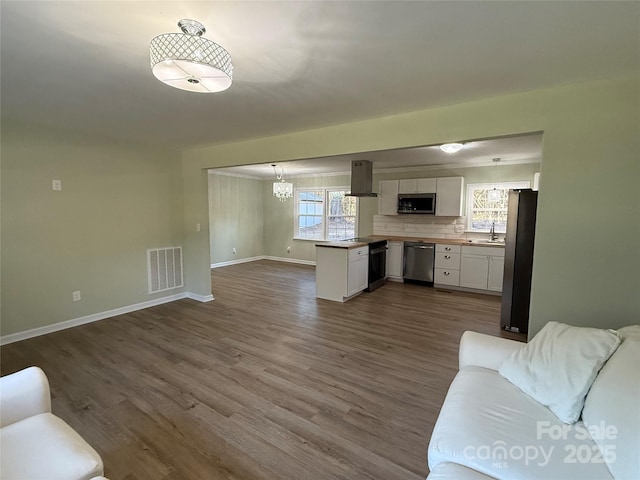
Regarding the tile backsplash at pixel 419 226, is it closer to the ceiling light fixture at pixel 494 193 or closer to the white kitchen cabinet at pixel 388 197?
the white kitchen cabinet at pixel 388 197

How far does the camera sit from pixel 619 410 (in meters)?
1.23

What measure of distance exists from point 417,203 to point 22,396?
19.6 feet

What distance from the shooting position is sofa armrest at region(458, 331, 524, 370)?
1.93 metres

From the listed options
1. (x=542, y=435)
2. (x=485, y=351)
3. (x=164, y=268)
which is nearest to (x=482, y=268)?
(x=485, y=351)

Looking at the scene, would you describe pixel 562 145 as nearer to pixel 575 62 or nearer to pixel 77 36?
pixel 575 62

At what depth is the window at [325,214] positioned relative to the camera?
7504 mm

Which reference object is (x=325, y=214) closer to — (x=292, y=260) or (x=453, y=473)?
(x=292, y=260)

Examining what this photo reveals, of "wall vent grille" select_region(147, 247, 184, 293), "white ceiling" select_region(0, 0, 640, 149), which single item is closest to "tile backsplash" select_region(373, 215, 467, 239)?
"white ceiling" select_region(0, 0, 640, 149)

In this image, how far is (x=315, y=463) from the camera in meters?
1.76

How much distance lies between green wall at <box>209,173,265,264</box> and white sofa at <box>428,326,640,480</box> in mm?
6650

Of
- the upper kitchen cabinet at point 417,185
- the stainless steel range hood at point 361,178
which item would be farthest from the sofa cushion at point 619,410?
the upper kitchen cabinet at point 417,185

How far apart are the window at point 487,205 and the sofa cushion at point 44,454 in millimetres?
6365

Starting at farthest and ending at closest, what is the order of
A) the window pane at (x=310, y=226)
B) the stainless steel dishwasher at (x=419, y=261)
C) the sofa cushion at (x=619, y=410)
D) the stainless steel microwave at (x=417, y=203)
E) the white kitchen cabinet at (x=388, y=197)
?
the window pane at (x=310, y=226) < the white kitchen cabinet at (x=388, y=197) < the stainless steel microwave at (x=417, y=203) < the stainless steel dishwasher at (x=419, y=261) < the sofa cushion at (x=619, y=410)

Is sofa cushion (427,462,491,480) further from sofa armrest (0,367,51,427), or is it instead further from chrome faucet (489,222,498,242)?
chrome faucet (489,222,498,242)
